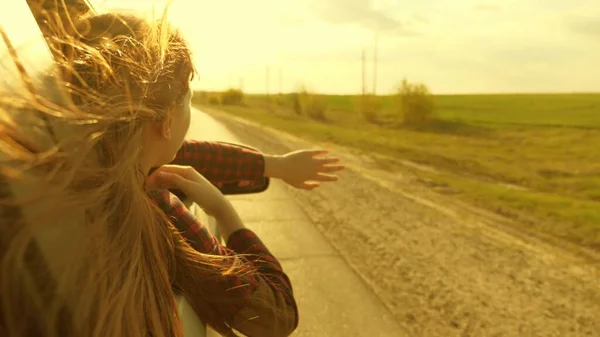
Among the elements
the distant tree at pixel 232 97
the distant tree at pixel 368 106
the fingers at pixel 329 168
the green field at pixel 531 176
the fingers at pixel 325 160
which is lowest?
the distant tree at pixel 232 97

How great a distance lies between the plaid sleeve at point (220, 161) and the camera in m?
1.93

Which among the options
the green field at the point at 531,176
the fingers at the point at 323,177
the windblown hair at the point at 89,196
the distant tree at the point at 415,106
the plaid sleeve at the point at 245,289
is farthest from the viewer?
the distant tree at the point at 415,106

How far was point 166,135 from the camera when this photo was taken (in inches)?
41.7

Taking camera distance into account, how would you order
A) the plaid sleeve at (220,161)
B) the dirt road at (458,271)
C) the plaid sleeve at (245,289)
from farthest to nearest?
1. the dirt road at (458,271)
2. the plaid sleeve at (220,161)
3. the plaid sleeve at (245,289)

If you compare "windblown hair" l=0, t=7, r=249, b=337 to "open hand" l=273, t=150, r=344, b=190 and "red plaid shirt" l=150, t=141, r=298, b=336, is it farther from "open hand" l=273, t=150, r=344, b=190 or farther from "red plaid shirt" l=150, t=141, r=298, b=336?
"open hand" l=273, t=150, r=344, b=190

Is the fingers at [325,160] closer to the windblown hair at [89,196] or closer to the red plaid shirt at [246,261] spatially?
the red plaid shirt at [246,261]

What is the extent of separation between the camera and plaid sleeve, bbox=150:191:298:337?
49.7 inches

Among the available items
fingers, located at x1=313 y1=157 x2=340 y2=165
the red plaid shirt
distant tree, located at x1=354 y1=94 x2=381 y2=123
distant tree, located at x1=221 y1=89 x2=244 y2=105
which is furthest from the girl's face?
distant tree, located at x1=221 y1=89 x2=244 y2=105

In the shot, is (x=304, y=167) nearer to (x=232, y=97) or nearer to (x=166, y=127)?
(x=166, y=127)

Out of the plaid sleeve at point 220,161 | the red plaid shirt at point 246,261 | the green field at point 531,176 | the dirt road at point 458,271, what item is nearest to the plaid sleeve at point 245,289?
the red plaid shirt at point 246,261

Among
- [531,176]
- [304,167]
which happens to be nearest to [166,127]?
[304,167]

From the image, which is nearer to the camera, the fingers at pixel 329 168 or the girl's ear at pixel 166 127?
the girl's ear at pixel 166 127

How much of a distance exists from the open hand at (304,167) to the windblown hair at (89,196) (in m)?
0.95

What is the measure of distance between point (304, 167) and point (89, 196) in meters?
1.28
